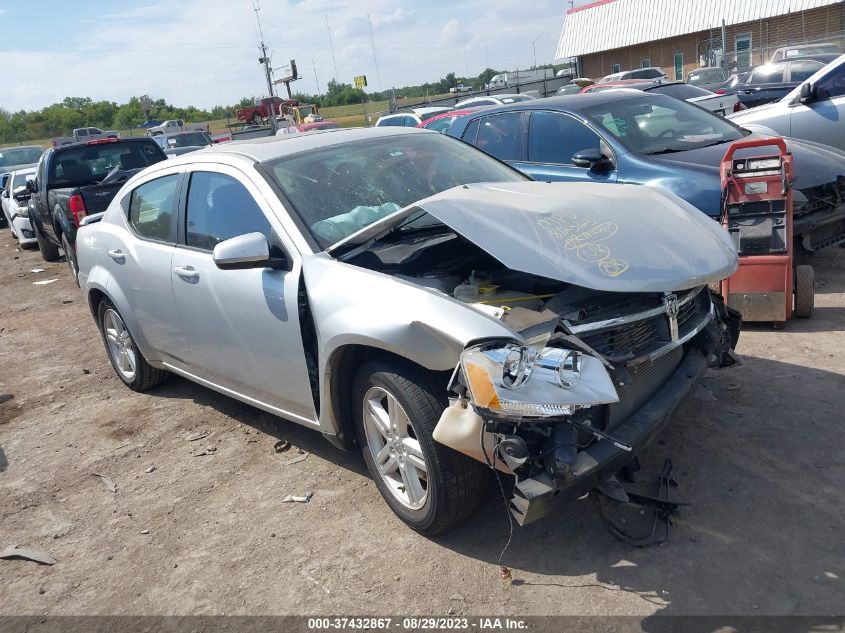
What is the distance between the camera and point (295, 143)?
14.8 ft

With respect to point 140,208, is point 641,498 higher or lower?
lower

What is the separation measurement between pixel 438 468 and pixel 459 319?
0.65 meters

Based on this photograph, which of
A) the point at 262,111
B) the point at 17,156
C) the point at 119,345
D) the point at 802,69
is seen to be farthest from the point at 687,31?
the point at 119,345

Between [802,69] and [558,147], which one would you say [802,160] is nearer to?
[558,147]

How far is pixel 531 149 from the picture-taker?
24.0ft

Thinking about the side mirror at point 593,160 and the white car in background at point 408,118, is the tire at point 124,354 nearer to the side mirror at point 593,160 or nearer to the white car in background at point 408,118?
the side mirror at point 593,160

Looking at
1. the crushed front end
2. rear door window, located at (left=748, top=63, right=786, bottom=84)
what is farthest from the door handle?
rear door window, located at (left=748, top=63, right=786, bottom=84)

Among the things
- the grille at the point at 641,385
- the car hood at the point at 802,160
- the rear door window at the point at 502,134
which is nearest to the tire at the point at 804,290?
the car hood at the point at 802,160

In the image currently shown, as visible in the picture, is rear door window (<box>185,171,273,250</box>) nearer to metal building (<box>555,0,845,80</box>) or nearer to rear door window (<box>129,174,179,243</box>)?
rear door window (<box>129,174,179,243</box>)

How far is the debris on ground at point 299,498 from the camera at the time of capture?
3.93 metres

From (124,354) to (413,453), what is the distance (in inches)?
136

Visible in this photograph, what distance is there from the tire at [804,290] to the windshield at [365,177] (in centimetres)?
226

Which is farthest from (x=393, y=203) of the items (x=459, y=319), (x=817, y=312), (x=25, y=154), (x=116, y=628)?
(x=25, y=154)

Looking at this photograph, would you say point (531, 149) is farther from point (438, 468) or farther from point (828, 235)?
point (438, 468)
